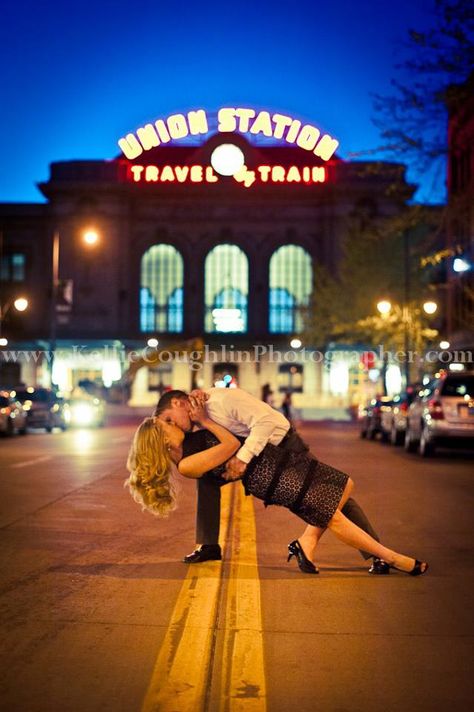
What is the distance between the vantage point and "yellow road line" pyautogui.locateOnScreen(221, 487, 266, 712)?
5.01 metres

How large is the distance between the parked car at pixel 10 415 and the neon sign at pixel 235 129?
17472 millimetres

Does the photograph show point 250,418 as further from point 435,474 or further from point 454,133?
point 454,133

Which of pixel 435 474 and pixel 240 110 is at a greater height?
pixel 240 110

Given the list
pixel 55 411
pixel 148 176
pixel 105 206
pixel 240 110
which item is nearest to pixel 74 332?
pixel 105 206

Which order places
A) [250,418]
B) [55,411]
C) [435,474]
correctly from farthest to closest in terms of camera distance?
[55,411], [435,474], [250,418]

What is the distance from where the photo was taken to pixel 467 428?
77.8 ft

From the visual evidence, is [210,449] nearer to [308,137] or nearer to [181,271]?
[308,137]

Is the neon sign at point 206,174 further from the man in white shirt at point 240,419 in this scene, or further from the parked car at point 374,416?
the man in white shirt at point 240,419

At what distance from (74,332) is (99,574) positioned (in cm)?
6650

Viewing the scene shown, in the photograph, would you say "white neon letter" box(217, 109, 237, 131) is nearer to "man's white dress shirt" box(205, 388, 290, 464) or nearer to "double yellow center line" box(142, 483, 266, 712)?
"double yellow center line" box(142, 483, 266, 712)

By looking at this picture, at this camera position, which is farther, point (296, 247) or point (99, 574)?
point (296, 247)

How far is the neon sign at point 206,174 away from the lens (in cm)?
6281

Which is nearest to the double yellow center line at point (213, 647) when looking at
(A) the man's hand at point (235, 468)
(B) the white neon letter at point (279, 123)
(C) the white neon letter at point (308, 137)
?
(A) the man's hand at point (235, 468)

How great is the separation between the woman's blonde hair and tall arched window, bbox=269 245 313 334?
224ft
